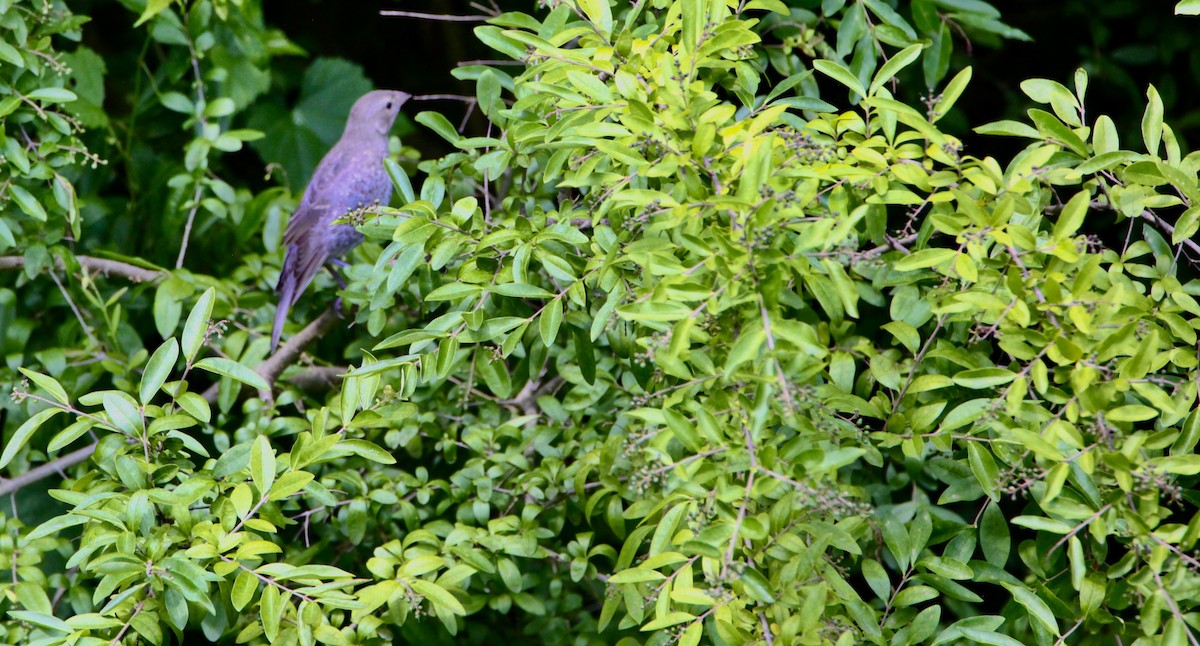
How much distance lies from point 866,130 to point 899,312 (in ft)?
0.74

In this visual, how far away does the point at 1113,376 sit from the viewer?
3.72ft

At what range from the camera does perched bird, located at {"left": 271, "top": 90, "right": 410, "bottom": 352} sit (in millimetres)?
2373

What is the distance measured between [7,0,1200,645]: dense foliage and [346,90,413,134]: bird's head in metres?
0.83

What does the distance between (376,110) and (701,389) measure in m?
1.77

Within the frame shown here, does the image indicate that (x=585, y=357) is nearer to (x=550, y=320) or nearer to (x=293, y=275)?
(x=550, y=320)

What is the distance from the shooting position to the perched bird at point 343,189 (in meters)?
2.37

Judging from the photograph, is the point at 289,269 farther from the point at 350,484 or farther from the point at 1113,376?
the point at 1113,376

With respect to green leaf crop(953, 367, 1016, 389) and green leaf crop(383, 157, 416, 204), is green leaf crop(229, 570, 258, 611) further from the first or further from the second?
green leaf crop(953, 367, 1016, 389)

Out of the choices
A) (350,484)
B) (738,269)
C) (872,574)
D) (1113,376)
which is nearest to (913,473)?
(872,574)

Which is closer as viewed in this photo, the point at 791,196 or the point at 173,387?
the point at 791,196

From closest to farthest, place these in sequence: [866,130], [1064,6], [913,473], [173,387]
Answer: [866,130], [173,387], [913,473], [1064,6]

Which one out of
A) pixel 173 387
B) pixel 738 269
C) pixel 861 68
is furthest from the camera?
pixel 861 68

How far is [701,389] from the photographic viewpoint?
123 cm

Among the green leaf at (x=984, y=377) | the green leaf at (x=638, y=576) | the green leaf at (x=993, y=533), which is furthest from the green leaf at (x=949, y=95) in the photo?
the green leaf at (x=638, y=576)
